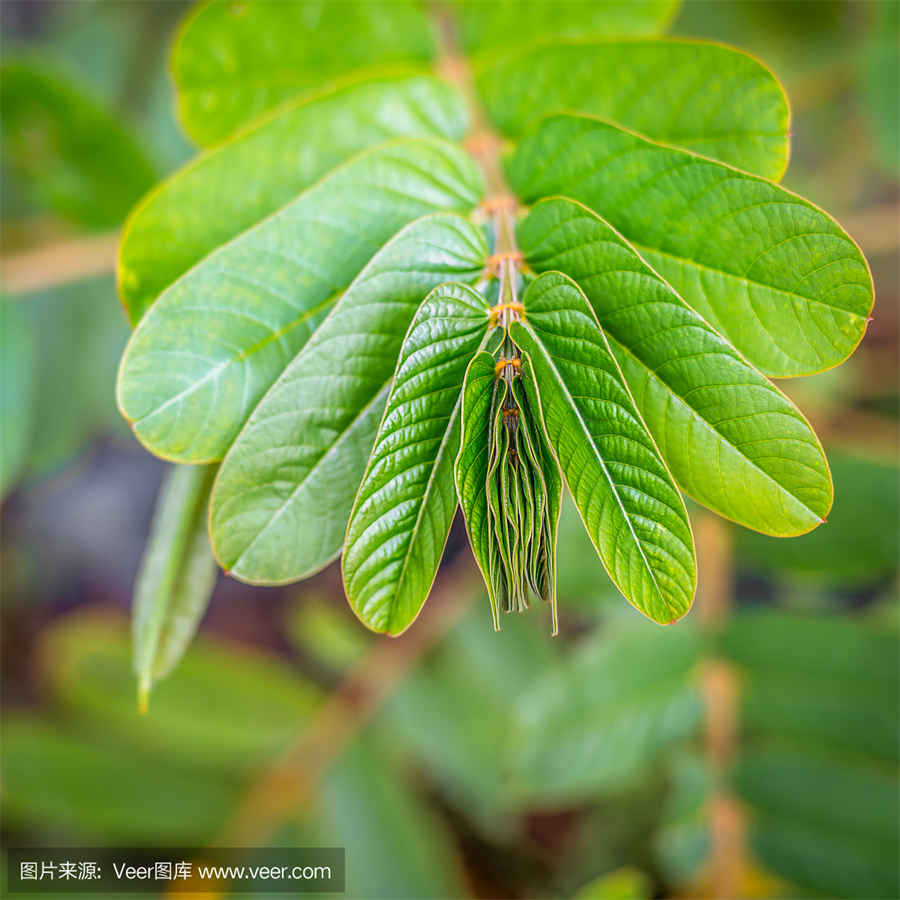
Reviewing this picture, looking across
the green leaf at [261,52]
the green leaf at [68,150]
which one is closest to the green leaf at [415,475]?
the green leaf at [261,52]

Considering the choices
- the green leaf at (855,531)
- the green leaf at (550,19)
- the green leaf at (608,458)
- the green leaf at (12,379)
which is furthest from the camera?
the green leaf at (855,531)

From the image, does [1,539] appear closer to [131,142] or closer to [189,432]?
[131,142]

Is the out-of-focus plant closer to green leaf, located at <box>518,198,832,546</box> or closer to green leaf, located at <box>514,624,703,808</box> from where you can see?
green leaf, located at <box>518,198,832,546</box>

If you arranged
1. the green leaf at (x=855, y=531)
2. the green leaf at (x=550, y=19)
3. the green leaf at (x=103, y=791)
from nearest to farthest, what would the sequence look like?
the green leaf at (x=550, y=19) < the green leaf at (x=855, y=531) < the green leaf at (x=103, y=791)

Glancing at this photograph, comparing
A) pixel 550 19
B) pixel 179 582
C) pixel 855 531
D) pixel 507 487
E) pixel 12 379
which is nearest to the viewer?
pixel 507 487

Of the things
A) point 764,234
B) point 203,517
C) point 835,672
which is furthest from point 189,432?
point 835,672

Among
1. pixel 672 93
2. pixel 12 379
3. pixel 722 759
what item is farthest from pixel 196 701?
pixel 672 93

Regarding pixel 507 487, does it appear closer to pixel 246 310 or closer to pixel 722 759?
pixel 246 310

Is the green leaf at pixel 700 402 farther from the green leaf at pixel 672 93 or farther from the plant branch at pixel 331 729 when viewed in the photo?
the plant branch at pixel 331 729
